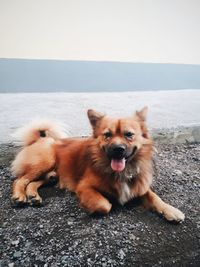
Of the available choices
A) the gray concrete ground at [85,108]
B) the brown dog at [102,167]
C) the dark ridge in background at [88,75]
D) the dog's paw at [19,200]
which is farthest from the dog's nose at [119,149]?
the dark ridge in background at [88,75]

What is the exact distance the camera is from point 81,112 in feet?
11.9

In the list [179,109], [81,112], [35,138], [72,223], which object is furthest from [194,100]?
[72,223]

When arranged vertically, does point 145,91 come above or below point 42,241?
above

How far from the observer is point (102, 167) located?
7.09ft

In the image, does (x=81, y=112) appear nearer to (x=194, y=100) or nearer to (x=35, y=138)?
(x=35, y=138)

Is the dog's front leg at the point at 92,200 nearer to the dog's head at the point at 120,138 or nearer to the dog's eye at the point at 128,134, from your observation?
the dog's head at the point at 120,138

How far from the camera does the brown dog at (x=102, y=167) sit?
204cm

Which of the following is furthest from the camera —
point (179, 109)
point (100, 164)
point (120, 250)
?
point (179, 109)

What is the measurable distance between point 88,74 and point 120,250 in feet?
11.5

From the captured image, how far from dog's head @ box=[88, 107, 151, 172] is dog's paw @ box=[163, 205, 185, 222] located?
15.5 inches

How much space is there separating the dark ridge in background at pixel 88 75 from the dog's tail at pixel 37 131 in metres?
1.67

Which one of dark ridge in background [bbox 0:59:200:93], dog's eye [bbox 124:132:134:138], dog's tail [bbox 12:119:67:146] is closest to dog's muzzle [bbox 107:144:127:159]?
dog's eye [bbox 124:132:134:138]

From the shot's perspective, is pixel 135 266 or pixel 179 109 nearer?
pixel 135 266

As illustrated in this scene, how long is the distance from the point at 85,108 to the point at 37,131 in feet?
4.04
